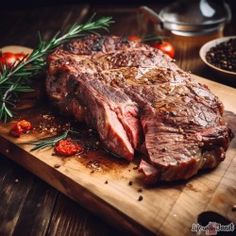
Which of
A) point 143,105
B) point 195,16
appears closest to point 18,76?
point 143,105

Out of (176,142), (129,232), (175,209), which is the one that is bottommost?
(129,232)

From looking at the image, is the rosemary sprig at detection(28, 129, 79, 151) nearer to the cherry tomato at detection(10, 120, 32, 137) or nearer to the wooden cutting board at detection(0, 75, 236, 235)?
the wooden cutting board at detection(0, 75, 236, 235)

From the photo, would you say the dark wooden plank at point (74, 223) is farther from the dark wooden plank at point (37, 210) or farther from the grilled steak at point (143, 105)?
the grilled steak at point (143, 105)

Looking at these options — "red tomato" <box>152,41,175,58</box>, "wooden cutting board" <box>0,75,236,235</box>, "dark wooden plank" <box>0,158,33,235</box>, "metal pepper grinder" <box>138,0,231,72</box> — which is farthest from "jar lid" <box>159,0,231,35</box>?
"dark wooden plank" <box>0,158,33,235</box>

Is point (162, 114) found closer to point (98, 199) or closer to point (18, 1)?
point (98, 199)

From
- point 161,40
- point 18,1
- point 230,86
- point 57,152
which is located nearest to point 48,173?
point 57,152

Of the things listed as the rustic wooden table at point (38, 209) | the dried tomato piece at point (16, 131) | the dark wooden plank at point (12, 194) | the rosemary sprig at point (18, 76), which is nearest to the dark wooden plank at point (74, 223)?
the rustic wooden table at point (38, 209)
